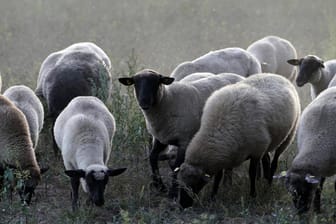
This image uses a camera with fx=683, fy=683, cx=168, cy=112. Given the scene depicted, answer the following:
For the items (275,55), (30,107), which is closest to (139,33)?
(275,55)

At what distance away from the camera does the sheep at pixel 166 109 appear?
852cm

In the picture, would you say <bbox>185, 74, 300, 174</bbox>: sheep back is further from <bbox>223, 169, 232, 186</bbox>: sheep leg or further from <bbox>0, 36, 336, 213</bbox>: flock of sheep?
<bbox>223, 169, 232, 186</bbox>: sheep leg

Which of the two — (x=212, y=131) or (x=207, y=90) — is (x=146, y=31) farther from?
(x=212, y=131)

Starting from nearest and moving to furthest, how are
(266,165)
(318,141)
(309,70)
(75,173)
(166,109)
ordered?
(318,141) → (75,173) → (166,109) → (266,165) → (309,70)

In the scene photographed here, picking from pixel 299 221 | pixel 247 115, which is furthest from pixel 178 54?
pixel 299 221

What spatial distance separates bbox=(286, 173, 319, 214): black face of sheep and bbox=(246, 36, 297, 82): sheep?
667 centimetres

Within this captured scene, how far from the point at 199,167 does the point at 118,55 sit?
11.2 m

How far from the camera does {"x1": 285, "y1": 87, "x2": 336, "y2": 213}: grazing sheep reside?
7211mm

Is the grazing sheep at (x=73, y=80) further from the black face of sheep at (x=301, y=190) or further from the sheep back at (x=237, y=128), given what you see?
the black face of sheep at (x=301, y=190)

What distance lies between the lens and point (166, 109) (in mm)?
8828

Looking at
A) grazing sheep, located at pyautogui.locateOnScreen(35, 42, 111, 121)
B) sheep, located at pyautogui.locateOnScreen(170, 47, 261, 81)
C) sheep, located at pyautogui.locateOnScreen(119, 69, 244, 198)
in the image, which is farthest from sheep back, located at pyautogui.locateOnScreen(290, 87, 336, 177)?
sheep, located at pyautogui.locateOnScreen(170, 47, 261, 81)

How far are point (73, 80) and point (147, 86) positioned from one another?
2.50 meters

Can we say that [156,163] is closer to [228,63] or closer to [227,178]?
[227,178]

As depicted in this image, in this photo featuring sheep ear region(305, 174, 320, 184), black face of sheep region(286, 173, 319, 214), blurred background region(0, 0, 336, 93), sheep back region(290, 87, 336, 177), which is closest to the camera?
sheep ear region(305, 174, 320, 184)
